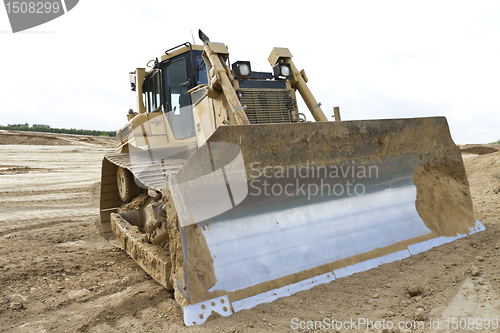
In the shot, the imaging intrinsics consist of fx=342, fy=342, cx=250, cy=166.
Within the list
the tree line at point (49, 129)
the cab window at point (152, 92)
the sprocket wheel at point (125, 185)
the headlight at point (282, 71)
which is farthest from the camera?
the tree line at point (49, 129)

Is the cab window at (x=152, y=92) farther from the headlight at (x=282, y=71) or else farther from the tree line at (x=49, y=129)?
the tree line at (x=49, y=129)

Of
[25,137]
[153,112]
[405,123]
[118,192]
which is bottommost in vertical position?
[118,192]

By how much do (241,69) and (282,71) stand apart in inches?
22.6

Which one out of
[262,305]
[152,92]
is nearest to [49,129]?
[152,92]

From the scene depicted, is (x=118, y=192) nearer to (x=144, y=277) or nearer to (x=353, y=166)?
(x=144, y=277)

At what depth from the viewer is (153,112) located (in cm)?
549

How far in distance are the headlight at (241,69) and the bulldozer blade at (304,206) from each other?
1.51 metres

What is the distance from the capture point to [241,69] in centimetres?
400

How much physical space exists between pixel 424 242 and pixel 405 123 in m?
1.13

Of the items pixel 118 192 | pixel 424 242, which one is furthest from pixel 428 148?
pixel 118 192

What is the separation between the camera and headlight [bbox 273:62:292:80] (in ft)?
14.0

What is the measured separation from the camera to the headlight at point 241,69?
3994mm

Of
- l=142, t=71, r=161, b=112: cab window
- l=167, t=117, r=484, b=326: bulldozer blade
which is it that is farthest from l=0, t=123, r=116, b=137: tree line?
l=167, t=117, r=484, b=326: bulldozer blade

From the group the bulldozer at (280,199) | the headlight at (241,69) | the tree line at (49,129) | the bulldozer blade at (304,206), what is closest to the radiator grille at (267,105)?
the bulldozer at (280,199)
